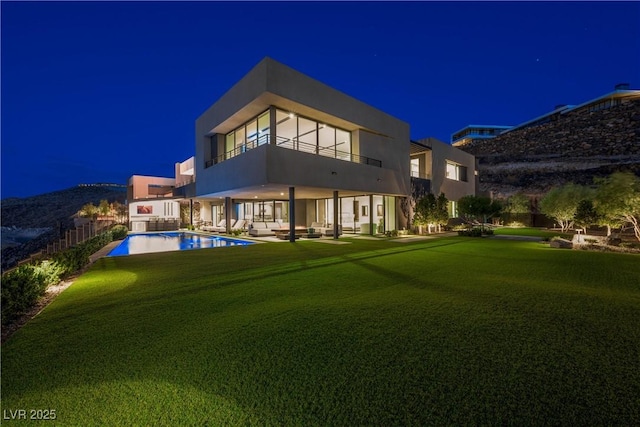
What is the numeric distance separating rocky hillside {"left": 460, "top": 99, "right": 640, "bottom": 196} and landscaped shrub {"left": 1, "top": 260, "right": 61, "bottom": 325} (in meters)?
50.8

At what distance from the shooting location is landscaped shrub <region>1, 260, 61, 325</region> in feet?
14.4

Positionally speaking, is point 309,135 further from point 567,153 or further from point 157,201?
point 567,153

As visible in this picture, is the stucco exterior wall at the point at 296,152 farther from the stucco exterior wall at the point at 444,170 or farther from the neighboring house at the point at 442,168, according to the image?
the stucco exterior wall at the point at 444,170

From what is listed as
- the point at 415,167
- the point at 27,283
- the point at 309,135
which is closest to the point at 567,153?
the point at 415,167

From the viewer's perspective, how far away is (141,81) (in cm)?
13100

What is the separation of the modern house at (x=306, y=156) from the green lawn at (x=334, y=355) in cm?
952

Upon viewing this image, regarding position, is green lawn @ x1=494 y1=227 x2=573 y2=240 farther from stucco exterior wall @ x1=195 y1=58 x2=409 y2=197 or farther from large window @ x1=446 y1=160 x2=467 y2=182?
stucco exterior wall @ x1=195 y1=58 x2=409 y2=197

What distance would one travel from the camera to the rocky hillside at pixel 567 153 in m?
41.6

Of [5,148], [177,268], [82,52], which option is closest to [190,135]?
[82,52]

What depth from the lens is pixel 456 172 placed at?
2895cm

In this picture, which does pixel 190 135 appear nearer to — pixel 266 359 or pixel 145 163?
pixel 145 163

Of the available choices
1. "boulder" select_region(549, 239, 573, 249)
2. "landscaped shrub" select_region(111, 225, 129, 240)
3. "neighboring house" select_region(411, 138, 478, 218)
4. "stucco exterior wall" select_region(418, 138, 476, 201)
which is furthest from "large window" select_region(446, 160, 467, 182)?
"landscaped shrub" select_region(111, 225, 129, 240)

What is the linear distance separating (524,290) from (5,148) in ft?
688

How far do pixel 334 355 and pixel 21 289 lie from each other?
545 cm
